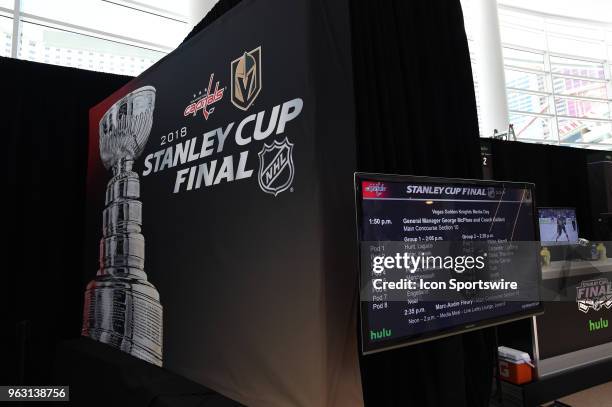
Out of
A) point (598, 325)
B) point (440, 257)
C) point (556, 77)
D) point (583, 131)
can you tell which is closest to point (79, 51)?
point (440, 257)

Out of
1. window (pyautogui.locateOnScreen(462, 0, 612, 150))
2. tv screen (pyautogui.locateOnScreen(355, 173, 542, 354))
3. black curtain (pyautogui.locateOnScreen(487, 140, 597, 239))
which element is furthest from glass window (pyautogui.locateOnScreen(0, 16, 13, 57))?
window (pyautogui.locateOnScreen(462, 0, 612, 150))

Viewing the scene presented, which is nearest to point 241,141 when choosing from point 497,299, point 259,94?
point 259,94

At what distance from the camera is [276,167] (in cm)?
139

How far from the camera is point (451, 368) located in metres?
1.47

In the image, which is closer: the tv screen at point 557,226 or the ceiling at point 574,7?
the tv screen at point 557,226

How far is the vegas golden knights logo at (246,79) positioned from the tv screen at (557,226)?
292 centimetres

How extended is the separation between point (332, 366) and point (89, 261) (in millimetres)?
2143

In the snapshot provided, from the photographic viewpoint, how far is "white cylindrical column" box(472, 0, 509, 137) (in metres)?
6.17

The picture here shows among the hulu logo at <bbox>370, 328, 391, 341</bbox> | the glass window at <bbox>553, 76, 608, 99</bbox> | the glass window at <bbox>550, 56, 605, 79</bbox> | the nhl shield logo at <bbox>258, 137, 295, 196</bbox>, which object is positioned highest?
the glass window at <bbox>550, 56, 605, 79</bbox>

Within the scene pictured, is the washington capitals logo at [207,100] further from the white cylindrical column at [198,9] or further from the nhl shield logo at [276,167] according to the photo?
the white cylindrical column at [198,9]

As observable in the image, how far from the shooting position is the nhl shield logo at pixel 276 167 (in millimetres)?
1336

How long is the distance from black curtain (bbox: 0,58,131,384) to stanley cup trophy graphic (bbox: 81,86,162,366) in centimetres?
33

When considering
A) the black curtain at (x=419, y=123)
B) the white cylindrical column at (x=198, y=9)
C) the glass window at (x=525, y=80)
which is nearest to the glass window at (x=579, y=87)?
the glass window at (x=525, y=80)

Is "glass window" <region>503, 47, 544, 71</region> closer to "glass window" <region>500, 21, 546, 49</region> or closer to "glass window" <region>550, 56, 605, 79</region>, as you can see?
"glass window" <region>500, 21, 546, 49</region>
